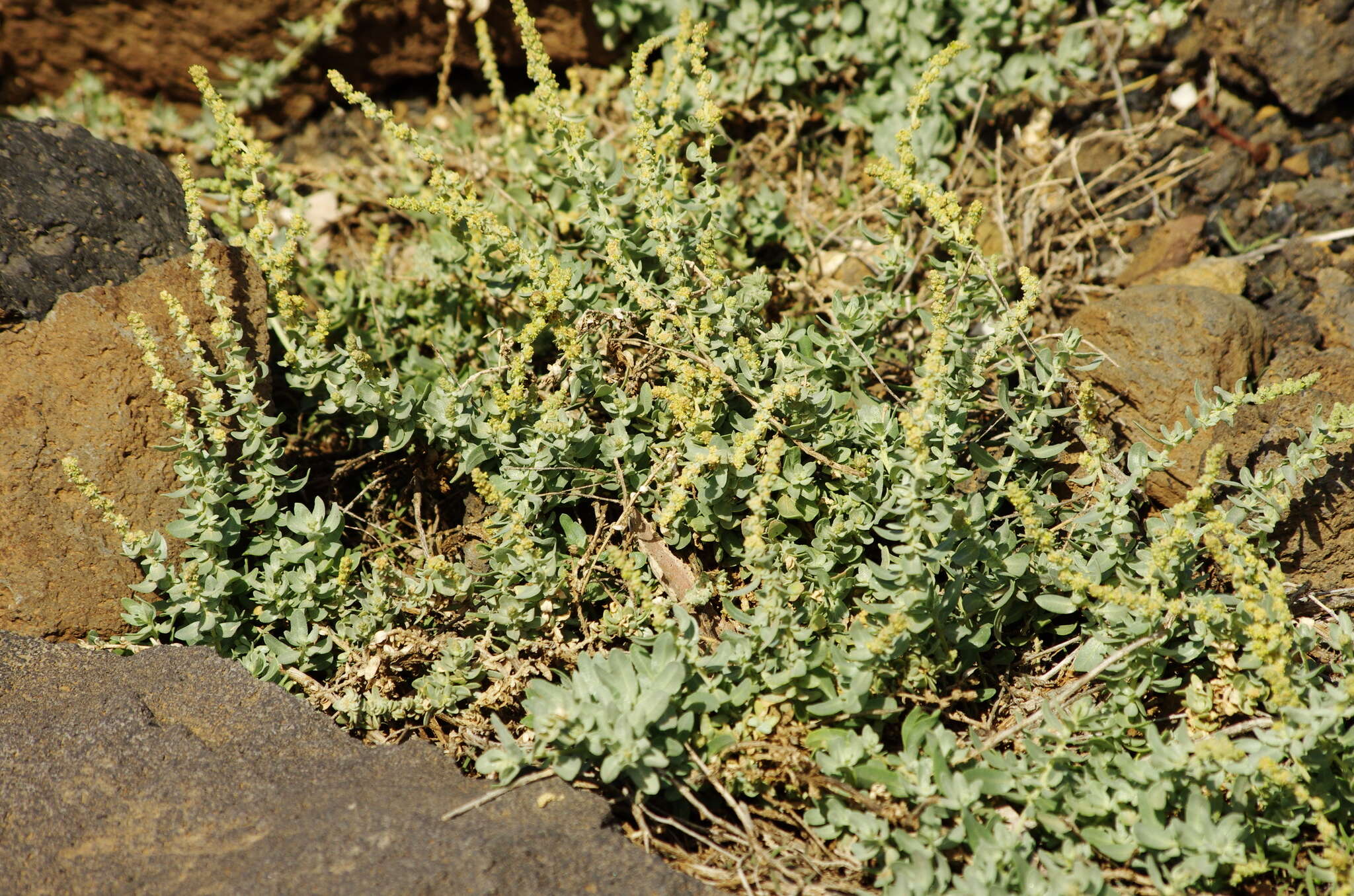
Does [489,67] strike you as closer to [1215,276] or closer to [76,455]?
[76,455]

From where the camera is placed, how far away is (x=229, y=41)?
4625 millimetres

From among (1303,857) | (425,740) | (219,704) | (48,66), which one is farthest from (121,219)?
(1303,857)

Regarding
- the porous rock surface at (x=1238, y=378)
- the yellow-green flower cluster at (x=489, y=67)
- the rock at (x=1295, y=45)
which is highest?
the yellow-green flower cluster at (x=489, y=67)

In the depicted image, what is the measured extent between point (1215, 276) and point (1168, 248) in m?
0.34

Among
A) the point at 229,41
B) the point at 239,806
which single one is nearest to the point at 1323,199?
the point at 239,806

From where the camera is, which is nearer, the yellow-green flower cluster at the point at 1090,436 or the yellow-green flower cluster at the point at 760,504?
the yellow-green flower cluster at the point at 760,504

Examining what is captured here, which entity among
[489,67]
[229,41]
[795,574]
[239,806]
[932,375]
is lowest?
[239,806]

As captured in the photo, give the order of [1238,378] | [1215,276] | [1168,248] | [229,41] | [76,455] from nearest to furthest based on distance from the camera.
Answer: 1. [76,455]
2. [1238,378]
3. [1215,276]
4. [1168,248]
5. [229,41]

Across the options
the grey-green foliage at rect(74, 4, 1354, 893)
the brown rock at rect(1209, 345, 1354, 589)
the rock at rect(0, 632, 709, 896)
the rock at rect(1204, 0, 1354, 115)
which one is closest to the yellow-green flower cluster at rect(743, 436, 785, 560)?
the grey-green foliage at rect(74, 4, 1354, 893)

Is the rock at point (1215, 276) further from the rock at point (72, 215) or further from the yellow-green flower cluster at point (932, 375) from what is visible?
the rock at point (72, 215)

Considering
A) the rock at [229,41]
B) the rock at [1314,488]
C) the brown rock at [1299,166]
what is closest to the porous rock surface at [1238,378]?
the rock at [1314,488]

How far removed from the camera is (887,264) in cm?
312

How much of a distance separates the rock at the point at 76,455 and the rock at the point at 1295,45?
4395mm

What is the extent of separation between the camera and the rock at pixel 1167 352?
3146 mm
